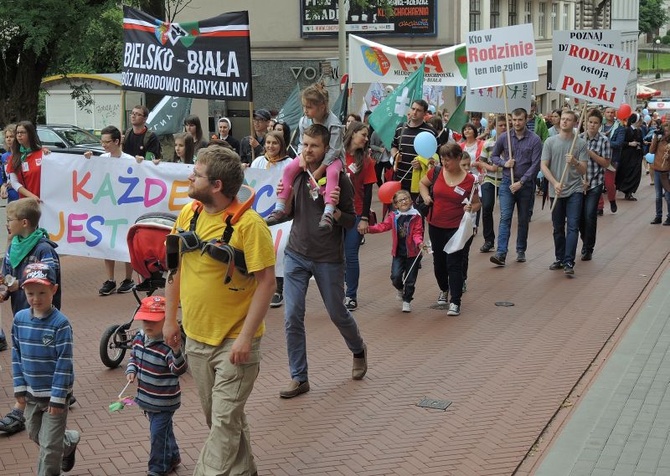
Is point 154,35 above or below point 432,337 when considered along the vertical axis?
above

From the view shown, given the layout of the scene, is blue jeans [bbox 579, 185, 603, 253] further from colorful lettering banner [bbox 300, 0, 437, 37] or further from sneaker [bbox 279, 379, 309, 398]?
colorful lettering banner [bbox 300, 0, 437, 37]

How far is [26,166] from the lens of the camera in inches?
435

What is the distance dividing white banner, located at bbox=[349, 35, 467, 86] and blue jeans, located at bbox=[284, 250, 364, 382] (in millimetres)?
10823

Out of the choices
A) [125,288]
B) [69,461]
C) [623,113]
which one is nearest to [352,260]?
[125,288]

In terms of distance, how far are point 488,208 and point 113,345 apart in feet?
23.2

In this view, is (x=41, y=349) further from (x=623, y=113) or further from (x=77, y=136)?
(x=77, y=136)

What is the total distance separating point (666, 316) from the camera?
10.4 m

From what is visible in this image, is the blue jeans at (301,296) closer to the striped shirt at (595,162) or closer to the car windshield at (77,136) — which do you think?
the striped shirt at (595,162)

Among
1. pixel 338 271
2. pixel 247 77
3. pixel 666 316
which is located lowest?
pixel 666 316

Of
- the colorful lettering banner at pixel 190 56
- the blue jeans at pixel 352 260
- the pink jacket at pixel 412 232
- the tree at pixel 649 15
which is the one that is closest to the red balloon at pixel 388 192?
the pink jacket at pixel 412 232

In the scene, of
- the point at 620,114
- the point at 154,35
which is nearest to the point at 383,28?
the point at 620,114

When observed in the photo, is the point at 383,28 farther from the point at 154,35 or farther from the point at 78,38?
the point at 154,35

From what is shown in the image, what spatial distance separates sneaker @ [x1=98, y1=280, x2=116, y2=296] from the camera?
11.2 meters

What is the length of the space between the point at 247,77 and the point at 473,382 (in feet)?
12.8
